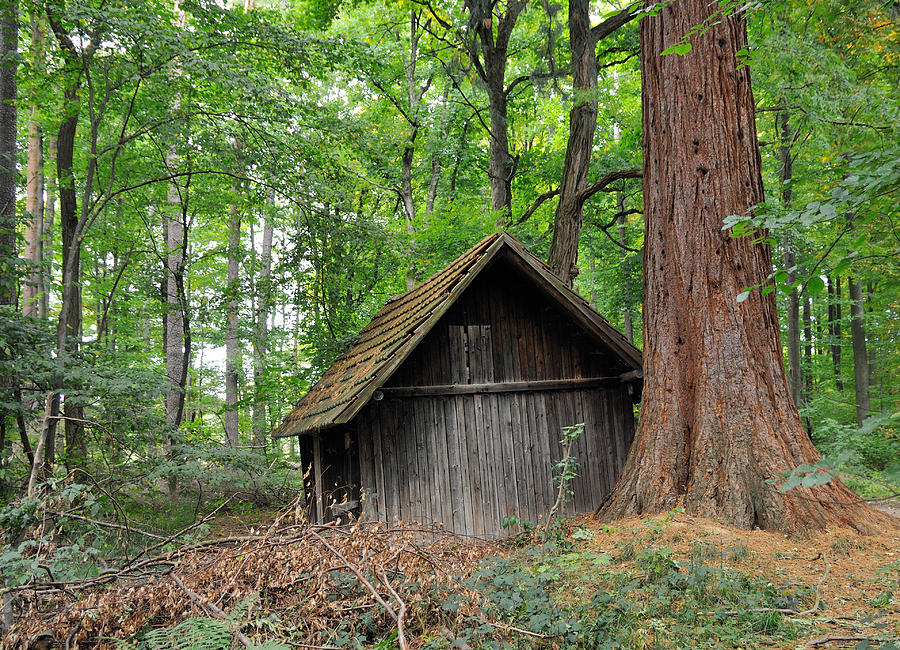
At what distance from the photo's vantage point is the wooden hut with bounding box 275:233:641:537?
23.4 ft

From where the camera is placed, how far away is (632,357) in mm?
7684

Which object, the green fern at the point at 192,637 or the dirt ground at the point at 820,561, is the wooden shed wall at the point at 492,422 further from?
the green fern at the point at 192,637

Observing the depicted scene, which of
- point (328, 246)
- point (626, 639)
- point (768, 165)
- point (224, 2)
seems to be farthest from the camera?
point (768, 165)

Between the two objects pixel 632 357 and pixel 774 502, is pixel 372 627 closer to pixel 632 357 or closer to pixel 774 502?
pixel 774 502

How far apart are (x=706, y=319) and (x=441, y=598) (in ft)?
12.7

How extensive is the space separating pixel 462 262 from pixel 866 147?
26.5 ft

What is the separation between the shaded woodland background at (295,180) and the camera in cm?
726

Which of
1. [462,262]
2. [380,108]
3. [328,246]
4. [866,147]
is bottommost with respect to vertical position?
[462,262]

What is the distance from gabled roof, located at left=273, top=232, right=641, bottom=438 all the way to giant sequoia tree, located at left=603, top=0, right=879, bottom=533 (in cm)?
125

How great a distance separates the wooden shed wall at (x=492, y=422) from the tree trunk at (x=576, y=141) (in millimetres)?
2351

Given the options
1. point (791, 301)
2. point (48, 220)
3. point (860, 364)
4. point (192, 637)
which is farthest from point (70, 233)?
point (860, 364)

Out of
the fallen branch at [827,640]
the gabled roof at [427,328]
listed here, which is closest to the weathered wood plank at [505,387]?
the gabled roof at [427,328]

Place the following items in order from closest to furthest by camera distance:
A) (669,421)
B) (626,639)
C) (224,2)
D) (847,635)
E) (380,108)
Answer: (847,635) < (626,639) < (669,421) < (224,2) < (380,108)

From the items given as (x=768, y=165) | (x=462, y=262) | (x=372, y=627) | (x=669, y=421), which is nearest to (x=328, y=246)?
(x=462, y=262)
